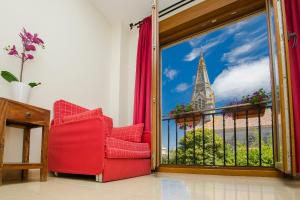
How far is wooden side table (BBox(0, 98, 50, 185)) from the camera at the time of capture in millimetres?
1779

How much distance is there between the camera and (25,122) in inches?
79.1

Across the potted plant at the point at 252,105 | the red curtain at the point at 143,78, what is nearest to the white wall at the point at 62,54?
the red curtain at the point at 143,78

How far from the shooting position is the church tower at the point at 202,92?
3656 mm

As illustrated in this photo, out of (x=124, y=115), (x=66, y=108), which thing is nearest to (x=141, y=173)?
(x=66, y=108)

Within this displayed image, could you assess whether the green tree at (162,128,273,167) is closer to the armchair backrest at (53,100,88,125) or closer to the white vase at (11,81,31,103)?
the armchair backrest at (53,100,88,125)

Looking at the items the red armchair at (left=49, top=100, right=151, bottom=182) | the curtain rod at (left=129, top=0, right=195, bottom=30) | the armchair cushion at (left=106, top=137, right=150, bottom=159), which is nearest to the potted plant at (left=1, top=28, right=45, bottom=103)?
the red armchair at (left=49, top=100, right=151, bottom=182)

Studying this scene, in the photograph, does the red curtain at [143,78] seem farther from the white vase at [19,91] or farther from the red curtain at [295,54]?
the red curtain at [295,54]

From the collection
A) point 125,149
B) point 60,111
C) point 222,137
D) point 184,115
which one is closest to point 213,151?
point 222,137

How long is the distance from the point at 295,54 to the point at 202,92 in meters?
1.51

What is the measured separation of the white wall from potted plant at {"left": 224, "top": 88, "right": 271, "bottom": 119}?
1876 mm

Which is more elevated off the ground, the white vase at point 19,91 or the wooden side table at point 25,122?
the white vase at point 19,91

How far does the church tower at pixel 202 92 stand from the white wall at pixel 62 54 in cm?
133

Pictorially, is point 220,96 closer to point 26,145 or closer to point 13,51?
point 26,145

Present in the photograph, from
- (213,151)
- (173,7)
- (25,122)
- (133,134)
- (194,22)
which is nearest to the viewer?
(25,122)
